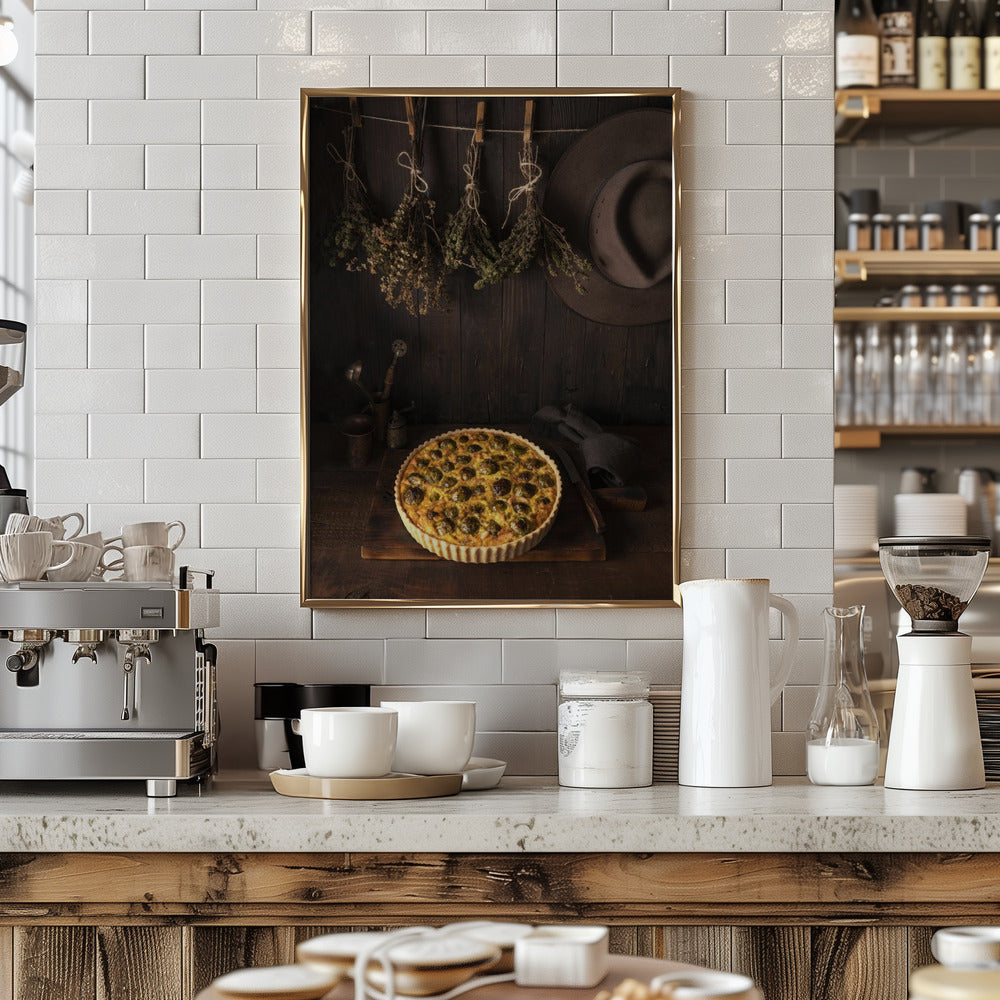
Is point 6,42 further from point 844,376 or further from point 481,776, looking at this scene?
point 844,376

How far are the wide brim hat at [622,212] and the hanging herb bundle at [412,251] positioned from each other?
0.22 meters

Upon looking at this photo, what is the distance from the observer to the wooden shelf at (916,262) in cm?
327

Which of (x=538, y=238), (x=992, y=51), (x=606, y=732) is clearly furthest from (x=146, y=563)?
(x=992, y=51)

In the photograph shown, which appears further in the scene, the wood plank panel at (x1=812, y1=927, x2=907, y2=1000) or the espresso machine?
the espresso machine

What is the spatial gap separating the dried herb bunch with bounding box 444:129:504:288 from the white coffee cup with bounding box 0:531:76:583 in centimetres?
88

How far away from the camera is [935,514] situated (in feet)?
10.9

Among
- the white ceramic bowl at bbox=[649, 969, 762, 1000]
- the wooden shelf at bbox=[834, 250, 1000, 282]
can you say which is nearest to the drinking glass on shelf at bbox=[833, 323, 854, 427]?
the wooden shelf at bbox=[834, 250, 1000, 282]

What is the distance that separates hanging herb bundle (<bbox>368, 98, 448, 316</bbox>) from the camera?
232 centimetres

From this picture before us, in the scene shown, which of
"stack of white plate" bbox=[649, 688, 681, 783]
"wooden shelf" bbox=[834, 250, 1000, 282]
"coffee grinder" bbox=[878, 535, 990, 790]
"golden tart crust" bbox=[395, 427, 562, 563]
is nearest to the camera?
"coffee grinder" bbox=[878, 535, 990, 790]

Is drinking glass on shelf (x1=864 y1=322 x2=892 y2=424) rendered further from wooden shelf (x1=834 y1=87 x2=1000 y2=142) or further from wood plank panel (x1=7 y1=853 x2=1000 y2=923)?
wood plank panel (x1=7 y1=853 x2=1000 y2=923)

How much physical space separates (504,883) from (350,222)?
1.23 metres

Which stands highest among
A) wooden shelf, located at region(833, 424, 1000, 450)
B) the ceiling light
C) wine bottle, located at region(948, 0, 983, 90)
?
wine bottle, located at region(948, 0, 983, 90)

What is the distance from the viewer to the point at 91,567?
206 centimetres

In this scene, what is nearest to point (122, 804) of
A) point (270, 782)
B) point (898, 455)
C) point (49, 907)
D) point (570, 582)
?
point (49, 907)
